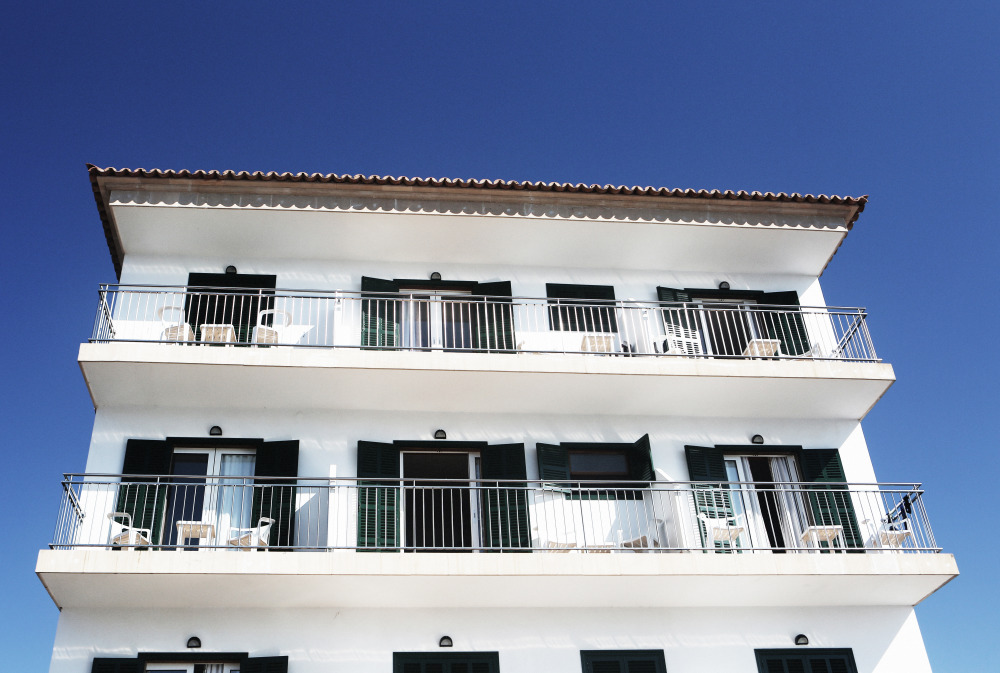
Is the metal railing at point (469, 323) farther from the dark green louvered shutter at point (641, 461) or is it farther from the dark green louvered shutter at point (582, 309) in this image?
the dark green louvered shutter at point (641, 461)

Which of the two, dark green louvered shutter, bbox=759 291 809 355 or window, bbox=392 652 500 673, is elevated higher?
dark green louvered shutter, bbox=759 291 809 355

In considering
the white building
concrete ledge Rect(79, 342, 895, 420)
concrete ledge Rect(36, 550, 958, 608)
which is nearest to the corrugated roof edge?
the white building

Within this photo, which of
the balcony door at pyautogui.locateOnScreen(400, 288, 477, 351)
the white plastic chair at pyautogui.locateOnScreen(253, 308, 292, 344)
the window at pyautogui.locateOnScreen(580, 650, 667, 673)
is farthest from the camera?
the balcony door at pyautogui.locateOnScreen(400, 288, 477, 351)

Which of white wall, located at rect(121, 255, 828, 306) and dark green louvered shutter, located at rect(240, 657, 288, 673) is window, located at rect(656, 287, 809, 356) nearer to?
white wall, located at rect(121, 255, 828, 306)

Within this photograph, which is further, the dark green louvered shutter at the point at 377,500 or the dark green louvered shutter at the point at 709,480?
the dark green louvered shutter at the point at 709,480

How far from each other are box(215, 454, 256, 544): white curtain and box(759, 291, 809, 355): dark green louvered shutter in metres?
8.01

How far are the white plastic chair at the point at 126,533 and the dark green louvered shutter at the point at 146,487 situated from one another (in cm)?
11

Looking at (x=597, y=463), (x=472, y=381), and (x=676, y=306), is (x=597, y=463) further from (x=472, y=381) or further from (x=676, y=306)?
(x=676, y=306)

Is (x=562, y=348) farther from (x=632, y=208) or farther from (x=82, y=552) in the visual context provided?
(x=82, y=552)

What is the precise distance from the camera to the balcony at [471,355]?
1214cm

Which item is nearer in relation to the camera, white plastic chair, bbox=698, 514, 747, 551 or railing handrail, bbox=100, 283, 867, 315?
white plastic chair, bbox=698, 514, 747, 551

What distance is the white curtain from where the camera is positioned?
11.8 m

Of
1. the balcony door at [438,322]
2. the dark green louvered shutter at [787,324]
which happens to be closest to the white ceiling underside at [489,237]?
the dark green louvered shutter at [787,324]

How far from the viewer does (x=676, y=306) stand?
14.4 m
